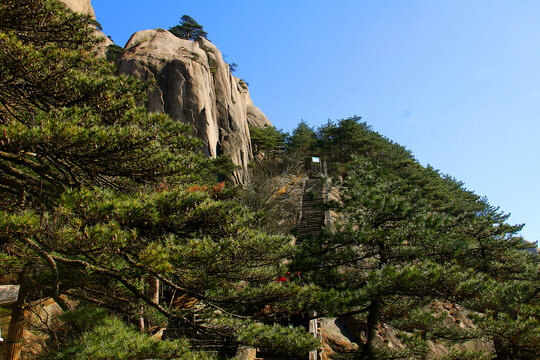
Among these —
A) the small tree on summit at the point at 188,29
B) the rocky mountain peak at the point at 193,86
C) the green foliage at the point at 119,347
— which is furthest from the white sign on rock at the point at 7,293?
the small tree on summit at the point at 188,29

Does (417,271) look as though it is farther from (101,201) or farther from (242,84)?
(242,84)

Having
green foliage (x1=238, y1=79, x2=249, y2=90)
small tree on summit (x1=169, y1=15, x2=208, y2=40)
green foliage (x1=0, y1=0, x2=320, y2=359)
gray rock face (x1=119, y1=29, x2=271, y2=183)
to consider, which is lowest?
green foliage (x1=0, y1=0, x2=320, y2=359)

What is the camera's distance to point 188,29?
34.0 metres

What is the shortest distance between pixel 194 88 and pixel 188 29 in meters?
13.3

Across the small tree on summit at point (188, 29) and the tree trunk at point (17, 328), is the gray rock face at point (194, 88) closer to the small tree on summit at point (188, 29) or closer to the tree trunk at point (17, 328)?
the small tree on summit at point (188, 29)

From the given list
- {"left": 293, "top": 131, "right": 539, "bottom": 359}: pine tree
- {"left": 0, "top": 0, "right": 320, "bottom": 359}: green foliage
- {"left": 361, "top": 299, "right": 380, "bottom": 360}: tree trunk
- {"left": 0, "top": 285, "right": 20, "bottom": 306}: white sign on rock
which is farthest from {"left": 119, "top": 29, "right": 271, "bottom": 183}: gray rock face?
{"left": 0, "top": 285, "right": 20, "bottom": 306}: white sign on rock

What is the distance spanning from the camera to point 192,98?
2338 cm

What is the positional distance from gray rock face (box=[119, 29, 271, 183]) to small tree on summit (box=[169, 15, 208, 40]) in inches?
188

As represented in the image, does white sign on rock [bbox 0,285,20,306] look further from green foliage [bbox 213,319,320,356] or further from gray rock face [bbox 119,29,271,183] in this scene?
gray rock face [bbox 119,29,271,183]

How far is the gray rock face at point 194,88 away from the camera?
2303 cm

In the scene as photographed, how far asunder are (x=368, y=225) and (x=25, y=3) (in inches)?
267

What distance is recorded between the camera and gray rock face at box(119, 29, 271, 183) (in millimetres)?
23031

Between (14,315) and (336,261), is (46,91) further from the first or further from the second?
(336,261)

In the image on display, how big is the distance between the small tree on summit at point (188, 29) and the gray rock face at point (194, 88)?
4786 mm
